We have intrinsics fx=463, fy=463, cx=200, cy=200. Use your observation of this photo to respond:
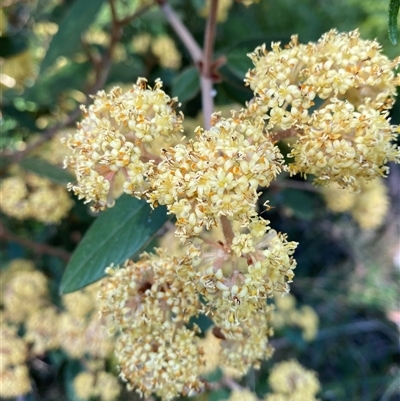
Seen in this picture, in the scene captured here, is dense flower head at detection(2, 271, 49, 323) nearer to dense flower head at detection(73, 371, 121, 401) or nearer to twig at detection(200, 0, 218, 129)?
dense flower head at detection(73, 371, 121, 401)

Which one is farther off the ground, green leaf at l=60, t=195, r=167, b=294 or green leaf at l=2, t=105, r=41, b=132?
green leaf at l=2, t=105, r=41, b=132

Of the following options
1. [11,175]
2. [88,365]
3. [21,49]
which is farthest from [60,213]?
[21,49]

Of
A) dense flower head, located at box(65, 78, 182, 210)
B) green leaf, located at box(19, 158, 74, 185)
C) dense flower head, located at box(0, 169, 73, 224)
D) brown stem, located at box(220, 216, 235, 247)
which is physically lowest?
brown stem, located at box(220, 216, 235, 247)

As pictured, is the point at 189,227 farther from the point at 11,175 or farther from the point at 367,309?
the point at 367,309

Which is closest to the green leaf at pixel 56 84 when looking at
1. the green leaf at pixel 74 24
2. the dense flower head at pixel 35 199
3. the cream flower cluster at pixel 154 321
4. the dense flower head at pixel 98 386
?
the green leaf at pixel 74 24

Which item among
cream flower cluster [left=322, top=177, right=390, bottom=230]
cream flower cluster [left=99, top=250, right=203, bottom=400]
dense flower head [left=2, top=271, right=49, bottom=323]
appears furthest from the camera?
cream flower cluster [left=322, top=177, right=390, bottom=230]

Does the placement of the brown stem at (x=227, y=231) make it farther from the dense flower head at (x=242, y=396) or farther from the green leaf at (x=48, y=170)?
the dense flower head at (x=242, y=396)

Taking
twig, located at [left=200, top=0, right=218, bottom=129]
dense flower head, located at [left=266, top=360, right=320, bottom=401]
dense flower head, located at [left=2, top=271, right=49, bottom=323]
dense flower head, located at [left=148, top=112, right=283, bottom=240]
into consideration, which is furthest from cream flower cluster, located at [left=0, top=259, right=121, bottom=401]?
dense flower head, located at [left=148, top=112, right=283, bottom=240]
